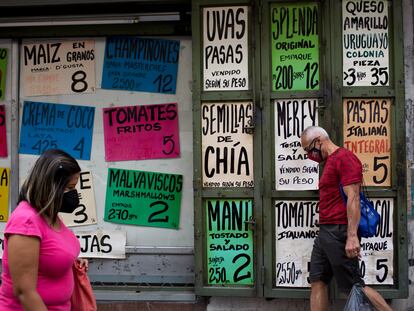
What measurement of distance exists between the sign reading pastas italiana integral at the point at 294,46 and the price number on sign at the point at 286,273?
1529 mm

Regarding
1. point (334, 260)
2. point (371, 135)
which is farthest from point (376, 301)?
point (371, 135)

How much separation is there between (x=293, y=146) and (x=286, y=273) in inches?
43.5

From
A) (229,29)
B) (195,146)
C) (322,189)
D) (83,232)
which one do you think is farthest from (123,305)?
(229,29)

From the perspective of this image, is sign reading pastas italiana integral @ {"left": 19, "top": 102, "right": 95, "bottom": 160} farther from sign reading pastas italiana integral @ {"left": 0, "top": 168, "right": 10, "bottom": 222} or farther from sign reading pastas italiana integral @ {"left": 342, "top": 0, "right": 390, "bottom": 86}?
sign reading pastas italiana integral @ {"left": 342, "top": 0, "right": 390, "bottom": 86}

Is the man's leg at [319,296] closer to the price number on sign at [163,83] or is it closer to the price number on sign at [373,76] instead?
the price number on sign at [373,76]

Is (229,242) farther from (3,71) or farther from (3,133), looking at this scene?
(3,71)

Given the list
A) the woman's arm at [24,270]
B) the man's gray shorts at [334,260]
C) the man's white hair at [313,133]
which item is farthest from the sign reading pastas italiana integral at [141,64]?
the woman's arm at [24,270]

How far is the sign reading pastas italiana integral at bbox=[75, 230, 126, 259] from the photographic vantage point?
235 inches

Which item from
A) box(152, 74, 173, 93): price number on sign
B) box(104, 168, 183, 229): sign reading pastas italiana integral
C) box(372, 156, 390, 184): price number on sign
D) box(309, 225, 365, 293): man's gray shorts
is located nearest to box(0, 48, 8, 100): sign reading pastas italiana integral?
box(104, 168, 183, 229): sign reading pastas italiana integral

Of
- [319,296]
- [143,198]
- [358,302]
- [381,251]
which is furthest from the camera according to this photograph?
[143,198]

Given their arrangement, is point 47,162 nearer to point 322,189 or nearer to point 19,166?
point 322,189

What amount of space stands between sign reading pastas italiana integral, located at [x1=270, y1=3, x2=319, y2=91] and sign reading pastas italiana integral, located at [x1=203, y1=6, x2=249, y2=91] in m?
0.26

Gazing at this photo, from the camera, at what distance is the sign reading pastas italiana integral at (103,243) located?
5.96 metres

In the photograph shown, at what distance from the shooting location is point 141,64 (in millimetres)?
6012
